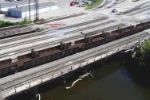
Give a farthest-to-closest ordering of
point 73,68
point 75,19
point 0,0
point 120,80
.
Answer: point 0,0 → point 75,19 → point 120,80 → point 73,68

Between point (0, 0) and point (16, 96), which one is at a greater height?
point (0, 0)

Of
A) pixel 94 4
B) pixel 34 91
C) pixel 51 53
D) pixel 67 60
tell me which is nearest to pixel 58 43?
pixel 51 53

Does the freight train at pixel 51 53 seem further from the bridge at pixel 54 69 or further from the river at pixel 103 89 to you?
the river at pixel 103 89

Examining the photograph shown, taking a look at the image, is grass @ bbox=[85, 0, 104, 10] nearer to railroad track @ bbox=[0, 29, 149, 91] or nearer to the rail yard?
the rail yard

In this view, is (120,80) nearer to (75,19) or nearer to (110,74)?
(110,74)

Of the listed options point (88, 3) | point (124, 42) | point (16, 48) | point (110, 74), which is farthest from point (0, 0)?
point (110, 74)

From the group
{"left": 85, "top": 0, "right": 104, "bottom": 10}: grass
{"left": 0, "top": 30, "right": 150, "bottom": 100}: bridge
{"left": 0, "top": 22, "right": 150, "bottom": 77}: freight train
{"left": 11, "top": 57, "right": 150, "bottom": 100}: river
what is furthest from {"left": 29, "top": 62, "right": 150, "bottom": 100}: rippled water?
{"left": 85, "top": 0, "right": 104, "bottom": 10}: grass
